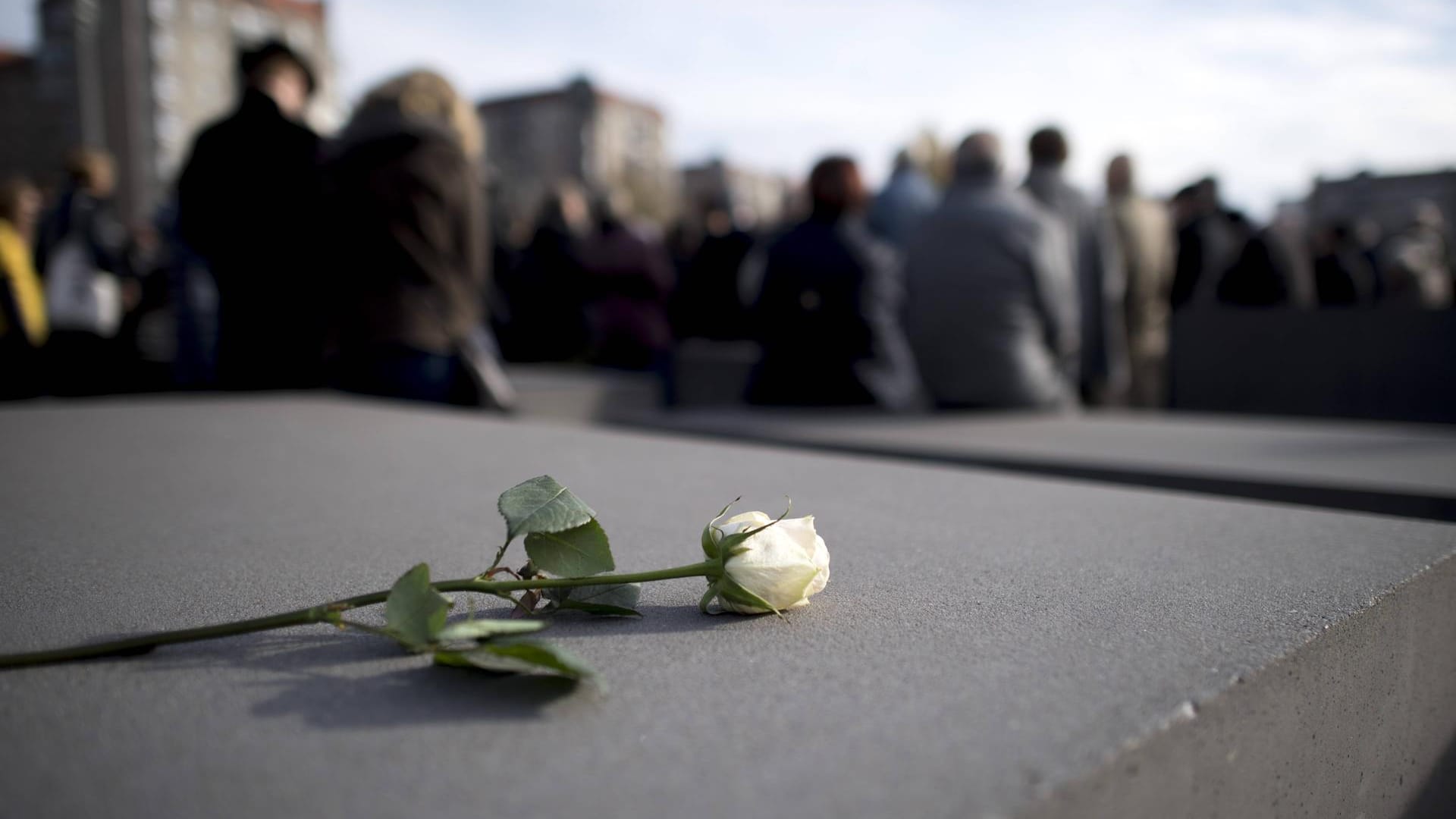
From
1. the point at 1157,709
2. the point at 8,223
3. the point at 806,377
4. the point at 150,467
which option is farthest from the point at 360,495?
the point at 8,223

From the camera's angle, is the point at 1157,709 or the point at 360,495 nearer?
the point at 1157,709

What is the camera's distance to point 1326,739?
1.06 metres

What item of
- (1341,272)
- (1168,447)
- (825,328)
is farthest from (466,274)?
(1341,272)

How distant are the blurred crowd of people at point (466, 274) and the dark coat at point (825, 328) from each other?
0.4 inches

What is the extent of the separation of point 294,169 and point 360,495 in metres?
2.71

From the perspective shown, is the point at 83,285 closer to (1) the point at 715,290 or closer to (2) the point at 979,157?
(1) the point at 715,290

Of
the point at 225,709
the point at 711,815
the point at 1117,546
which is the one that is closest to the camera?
the point at 711,815

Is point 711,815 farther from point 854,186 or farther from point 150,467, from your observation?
point 854,186

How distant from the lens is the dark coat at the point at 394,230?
4055 mm

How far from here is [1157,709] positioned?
83cm

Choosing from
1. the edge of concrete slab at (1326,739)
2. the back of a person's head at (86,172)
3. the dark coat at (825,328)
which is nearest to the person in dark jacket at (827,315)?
the dark coat at (825,328)

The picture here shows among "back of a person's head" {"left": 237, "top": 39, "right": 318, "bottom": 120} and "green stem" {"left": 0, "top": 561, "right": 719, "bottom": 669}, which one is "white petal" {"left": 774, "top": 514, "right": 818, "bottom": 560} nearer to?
"green stem" {"left": 0, "top": 561, "right": 719, "bottom": 669}

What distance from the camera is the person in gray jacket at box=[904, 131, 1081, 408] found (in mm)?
4840

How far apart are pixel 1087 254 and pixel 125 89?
4027 cm
